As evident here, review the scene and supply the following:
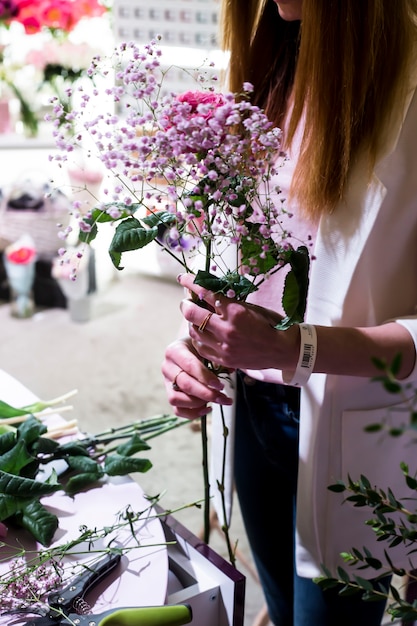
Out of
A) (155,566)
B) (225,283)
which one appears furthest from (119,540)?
(225,283)

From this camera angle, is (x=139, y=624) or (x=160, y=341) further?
(x=160, y=341)

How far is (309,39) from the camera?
0.93m

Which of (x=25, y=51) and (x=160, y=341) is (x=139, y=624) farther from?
(x=25, y=51)

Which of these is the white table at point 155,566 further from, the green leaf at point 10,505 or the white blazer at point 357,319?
the white blazer at point 357,319

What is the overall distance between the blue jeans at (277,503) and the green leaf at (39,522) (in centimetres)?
36

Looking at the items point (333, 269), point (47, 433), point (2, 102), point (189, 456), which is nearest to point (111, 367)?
point (189, 456)

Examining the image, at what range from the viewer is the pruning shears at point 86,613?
0.79 meters

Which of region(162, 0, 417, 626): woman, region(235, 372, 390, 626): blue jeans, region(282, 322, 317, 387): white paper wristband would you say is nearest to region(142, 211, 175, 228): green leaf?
region(162, 0, 417, 626): woman

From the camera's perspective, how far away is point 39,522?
37.4 inches

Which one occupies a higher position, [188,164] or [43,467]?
[188,164]

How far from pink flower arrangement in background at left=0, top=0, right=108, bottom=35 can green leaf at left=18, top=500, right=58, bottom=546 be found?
314cm

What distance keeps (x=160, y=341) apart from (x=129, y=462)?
2.66m

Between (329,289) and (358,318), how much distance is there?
0.06 metres

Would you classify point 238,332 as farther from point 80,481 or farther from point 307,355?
point 80,481
